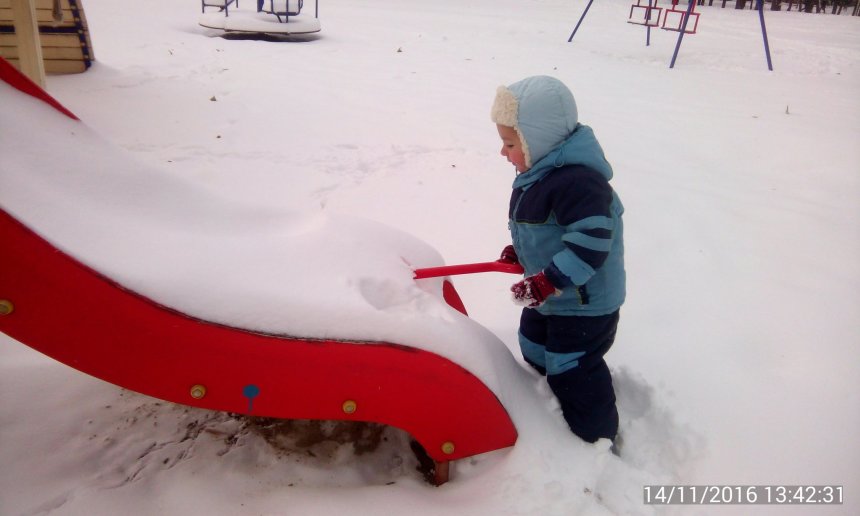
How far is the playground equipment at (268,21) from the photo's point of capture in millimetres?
7469

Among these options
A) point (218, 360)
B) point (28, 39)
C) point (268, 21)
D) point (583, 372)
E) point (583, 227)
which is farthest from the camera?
point (268, 21)

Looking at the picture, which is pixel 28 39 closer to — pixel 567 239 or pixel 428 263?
pixel 428 263

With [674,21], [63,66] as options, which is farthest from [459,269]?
[674,21]

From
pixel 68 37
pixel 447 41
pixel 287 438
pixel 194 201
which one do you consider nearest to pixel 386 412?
pixel 287 438

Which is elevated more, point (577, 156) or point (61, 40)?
point (577, 156)

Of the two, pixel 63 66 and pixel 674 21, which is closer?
pixel 63 66

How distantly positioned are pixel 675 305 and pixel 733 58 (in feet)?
22.8

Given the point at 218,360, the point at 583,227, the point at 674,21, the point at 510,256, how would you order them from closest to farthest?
the point at 218,360, the point at 583,227, the point at 510,256, the point at 674,21

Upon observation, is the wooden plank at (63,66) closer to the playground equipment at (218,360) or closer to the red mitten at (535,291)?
the playground equipment at (218,360)

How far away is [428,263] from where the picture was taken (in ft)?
6.03

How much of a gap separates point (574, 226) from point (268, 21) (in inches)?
296

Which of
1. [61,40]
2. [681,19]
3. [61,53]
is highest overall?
[681,19]

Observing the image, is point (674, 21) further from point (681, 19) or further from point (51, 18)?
point (51, 18)

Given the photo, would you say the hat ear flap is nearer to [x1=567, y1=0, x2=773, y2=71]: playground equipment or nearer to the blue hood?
the blue hood
